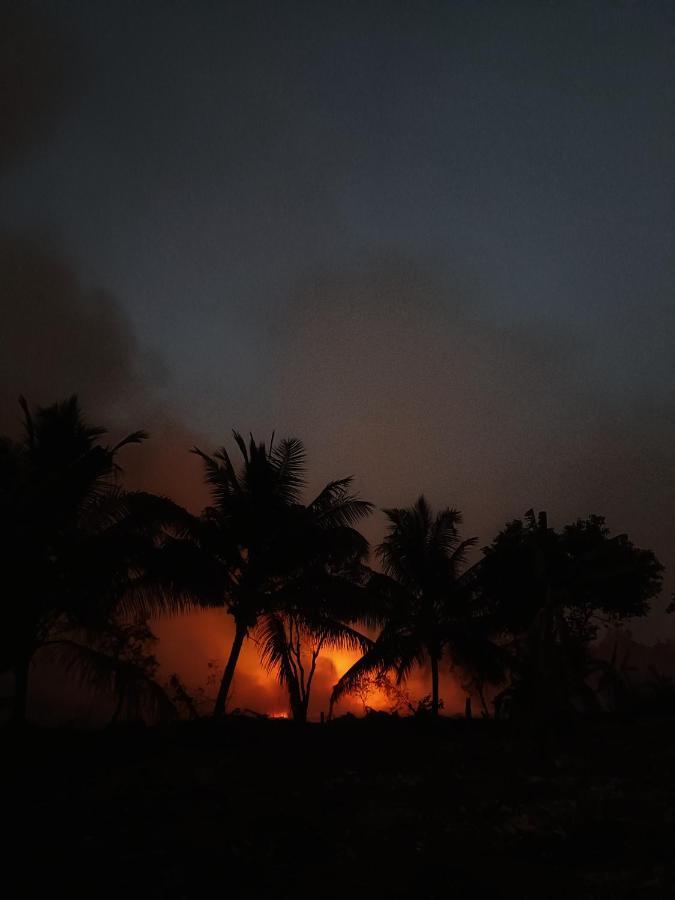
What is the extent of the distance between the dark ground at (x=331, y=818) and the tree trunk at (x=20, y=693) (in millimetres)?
487

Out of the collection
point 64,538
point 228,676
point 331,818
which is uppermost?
point 64,538

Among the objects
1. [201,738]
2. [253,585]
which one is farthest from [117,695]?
[253,585]

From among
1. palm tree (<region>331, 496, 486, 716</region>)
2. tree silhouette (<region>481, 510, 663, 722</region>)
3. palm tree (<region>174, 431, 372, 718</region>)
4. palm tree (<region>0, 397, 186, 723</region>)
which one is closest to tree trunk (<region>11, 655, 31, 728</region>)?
palm tree (<region>0, 397, 186, 723</region>)

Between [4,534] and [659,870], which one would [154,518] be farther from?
[659,870]

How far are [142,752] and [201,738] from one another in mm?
1922

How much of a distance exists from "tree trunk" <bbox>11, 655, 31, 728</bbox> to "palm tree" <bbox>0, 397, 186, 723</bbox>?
25mm

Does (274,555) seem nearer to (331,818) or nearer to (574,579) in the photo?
(331,818)

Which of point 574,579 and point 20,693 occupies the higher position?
point 574,579

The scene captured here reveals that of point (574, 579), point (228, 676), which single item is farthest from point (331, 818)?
point (574, 579)

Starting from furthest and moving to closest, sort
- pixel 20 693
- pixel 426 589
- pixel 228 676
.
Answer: pixel 426 589 < pixel 228 676 < pixel 20 693

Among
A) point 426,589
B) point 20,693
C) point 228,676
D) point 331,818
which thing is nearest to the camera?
point 331,818

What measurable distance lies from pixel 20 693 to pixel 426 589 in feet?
52.5

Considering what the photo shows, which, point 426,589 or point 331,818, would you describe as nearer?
point 331,818

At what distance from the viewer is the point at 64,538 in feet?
50.8
